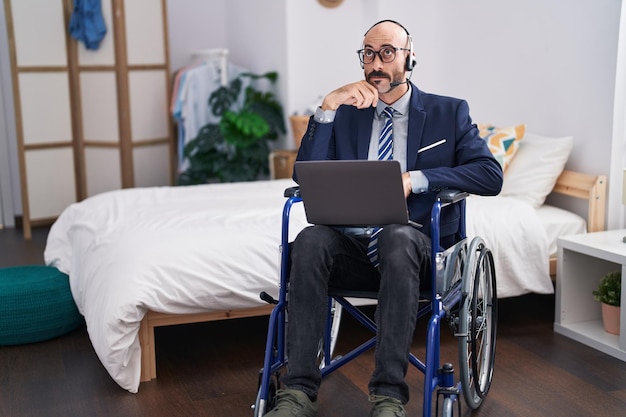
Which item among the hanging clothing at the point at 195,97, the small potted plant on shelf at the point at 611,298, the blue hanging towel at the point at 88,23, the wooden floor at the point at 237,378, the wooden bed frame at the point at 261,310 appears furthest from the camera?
the hanging clothing at the point at 195,97

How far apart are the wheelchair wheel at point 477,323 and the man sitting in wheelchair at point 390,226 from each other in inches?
5.0

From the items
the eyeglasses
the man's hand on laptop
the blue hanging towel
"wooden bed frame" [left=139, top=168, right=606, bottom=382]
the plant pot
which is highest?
the blue hanging towel

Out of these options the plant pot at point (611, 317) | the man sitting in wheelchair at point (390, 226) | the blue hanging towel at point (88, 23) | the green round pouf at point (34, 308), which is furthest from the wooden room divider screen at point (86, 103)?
the plant pot at point (611, 317)

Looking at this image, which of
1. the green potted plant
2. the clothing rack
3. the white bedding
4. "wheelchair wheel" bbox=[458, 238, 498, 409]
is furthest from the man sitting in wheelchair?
the clothing rack

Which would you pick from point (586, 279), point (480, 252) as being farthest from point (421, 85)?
point (480, 252)

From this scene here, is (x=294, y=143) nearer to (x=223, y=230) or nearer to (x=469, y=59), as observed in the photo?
(x=469, y=59)

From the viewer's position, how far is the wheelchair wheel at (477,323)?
90.4 inches

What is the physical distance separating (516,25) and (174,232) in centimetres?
211

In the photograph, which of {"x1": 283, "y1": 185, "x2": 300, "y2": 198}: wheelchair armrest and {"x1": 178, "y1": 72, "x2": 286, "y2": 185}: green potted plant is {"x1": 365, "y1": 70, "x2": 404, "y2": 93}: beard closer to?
{"x1": 283, "y1": 185, "x2": 300, "y2": 198}: wheelchair armrest

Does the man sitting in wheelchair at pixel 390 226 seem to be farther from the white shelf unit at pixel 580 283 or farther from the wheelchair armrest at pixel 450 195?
the white shelf unit at pixel 580 283

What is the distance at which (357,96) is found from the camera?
2408mm

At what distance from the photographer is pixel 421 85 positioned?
4816 mm

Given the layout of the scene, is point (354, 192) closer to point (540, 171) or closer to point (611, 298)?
point (611, 298)

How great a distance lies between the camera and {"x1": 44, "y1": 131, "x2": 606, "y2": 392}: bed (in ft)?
8.94
